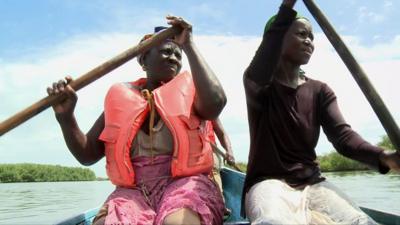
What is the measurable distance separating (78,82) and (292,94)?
1.27m

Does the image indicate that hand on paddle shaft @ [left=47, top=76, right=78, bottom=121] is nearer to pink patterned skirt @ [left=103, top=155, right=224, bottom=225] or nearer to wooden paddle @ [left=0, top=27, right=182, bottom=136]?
wooden paddle @ [left=0, top=27, right=182, bottom=136]

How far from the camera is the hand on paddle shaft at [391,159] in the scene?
2277 millimetres

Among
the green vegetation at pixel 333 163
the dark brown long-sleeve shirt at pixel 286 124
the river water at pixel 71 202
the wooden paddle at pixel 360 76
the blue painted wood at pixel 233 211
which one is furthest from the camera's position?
the green vegetation at pixel 333 163

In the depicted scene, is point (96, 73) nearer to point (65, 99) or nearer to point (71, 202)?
point (65, 99)

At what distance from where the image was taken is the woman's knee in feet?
7.79

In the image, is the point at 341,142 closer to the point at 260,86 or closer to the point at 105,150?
the point at 260,86

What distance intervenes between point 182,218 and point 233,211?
212 cm

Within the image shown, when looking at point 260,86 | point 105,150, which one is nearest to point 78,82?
point 105,150

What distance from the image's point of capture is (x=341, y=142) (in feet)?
8.59

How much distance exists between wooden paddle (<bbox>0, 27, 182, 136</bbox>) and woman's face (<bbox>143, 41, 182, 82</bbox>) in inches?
14.7

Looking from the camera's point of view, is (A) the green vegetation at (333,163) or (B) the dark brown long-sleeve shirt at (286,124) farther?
(A) the green vegetation at (333,163)

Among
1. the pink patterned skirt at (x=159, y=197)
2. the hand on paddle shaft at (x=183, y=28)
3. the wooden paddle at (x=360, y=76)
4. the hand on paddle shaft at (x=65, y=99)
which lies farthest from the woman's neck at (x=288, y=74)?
the hand on paddle shaft at (x=65, y=99)

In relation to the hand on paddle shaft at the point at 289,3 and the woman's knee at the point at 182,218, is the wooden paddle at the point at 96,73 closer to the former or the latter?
→ the hand on paddle shaft at the point at 289,3

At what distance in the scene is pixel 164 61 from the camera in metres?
3.20
